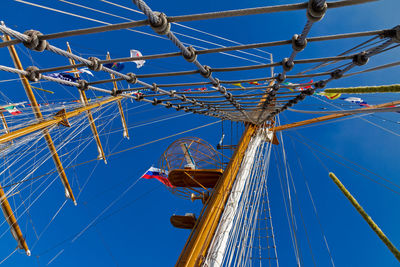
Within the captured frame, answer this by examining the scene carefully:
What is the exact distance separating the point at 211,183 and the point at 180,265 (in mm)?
3103

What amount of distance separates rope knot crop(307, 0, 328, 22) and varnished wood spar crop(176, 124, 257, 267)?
10.5ft

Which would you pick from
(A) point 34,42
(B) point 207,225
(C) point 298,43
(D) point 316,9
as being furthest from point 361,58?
(B) point 207,225

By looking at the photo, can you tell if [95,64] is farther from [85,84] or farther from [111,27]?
[85,84]

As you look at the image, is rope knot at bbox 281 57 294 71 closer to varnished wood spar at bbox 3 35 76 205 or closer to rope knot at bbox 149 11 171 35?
rope knot at bbox 149 11 171 35

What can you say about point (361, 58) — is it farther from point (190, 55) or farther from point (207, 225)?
point (207, 225)

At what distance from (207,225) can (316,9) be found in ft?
11.3

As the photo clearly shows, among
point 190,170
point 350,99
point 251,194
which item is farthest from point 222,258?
point 350,99

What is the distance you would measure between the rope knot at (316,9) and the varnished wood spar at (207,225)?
3.20 m

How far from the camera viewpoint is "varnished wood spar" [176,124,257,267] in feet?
10.4

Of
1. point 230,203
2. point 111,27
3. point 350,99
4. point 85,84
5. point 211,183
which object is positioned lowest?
point 211,183

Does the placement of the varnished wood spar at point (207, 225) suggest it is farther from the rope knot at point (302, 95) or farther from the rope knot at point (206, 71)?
the rope knot at point (206, 71)

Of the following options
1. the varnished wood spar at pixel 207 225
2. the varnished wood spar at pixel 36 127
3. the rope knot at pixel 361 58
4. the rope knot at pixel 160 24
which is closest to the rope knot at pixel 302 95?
the rope knot at pixel 361 58

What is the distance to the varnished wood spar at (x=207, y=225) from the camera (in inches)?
125

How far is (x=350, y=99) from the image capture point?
644cm
